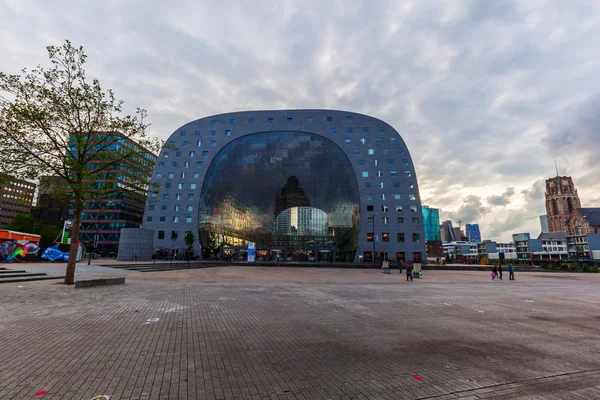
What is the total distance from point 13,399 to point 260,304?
902cm

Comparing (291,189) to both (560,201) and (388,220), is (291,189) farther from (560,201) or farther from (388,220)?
(560,201)

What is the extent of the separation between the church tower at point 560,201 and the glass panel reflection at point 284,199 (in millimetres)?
150240

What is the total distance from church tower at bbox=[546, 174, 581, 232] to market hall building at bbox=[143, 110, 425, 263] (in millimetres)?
139253

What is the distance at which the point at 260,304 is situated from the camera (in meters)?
12.5

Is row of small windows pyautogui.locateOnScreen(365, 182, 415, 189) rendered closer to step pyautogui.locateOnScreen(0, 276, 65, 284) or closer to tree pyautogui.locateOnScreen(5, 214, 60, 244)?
step pyautogui.locateOnScreen(0, 276, 65, 284)

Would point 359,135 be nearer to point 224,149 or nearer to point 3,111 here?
point 224,149

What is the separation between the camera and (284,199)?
227ft

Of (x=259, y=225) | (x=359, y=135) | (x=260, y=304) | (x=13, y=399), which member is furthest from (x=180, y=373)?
(x=359, y=135)

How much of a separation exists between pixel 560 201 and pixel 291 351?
204672 mm

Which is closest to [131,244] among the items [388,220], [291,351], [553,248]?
[291,351]

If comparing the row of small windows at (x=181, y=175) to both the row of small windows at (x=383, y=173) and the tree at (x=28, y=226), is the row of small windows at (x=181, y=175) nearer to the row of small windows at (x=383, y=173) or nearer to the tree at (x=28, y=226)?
the tree at (x=28, y=226)

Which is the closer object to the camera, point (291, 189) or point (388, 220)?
point (388, 220)

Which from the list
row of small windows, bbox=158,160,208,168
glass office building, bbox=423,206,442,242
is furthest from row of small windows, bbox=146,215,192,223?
glass office building, bbox=423,206,442,242

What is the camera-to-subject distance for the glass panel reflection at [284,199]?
68000 millimetres
